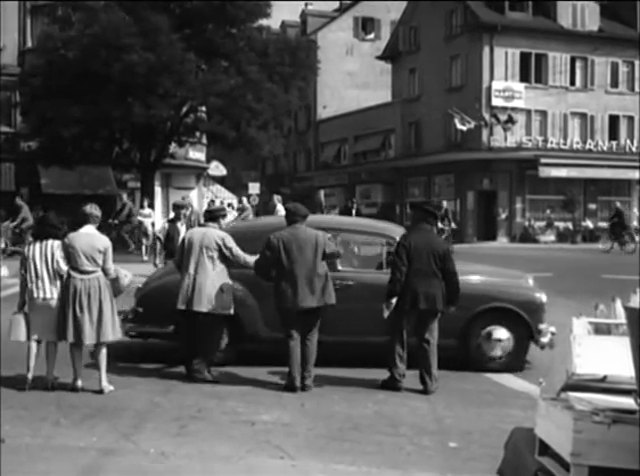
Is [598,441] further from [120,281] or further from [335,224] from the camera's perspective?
[120,281]

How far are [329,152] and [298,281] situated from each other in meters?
1.52

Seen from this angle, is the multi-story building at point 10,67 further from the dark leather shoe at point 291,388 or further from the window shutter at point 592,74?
the dark leather shoe at point 291,388

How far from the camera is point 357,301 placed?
320 inches

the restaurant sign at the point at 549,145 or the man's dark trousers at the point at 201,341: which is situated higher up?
the restaurant sign at the point at 549,145

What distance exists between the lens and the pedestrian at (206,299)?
23.0 ft

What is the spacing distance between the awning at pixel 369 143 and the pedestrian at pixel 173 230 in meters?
2.82

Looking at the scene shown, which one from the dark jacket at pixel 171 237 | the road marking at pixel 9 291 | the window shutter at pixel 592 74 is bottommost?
the road marking at pixel 9 291

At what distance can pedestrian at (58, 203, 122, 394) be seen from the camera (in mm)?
6973

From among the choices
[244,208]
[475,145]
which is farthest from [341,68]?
[244,208]

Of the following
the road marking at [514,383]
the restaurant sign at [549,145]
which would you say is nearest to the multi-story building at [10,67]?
the restaurant sign at [549,145]

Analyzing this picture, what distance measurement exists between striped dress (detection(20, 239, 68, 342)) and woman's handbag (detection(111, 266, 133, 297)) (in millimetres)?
428

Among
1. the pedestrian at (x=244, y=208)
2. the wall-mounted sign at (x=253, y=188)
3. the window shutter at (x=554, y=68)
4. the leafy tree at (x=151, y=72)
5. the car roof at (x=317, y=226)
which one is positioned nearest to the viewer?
the pedestrian at (x=244, y=208)

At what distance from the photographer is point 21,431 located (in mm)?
6125

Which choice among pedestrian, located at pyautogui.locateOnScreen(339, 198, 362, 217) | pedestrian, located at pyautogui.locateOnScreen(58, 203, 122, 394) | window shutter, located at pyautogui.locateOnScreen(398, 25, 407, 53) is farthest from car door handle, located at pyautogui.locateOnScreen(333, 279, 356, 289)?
pedestrian, located at pyautogui.locateOnScreen(339, 198, 362, 217)
